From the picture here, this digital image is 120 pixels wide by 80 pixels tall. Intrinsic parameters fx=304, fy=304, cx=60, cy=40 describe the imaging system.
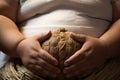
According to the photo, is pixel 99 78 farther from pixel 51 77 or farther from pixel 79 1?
pixel 79 1

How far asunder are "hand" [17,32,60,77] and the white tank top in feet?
0.26

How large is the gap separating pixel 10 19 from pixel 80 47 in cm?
25

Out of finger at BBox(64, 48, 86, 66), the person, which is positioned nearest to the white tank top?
the person

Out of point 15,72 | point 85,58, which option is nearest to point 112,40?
point 85,58

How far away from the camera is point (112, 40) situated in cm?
80

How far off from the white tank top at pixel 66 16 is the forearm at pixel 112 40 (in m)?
0.04

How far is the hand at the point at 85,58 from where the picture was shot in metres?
0.72

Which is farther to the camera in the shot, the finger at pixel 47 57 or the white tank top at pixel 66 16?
the white tank top at pixel 66 16

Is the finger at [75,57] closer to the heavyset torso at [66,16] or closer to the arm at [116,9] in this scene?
the heavyset torso at [66,16]

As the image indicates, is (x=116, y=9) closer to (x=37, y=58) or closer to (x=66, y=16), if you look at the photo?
(x=66, y=16)

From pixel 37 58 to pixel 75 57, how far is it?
9 centimetres

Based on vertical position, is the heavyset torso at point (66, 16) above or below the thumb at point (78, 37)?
below

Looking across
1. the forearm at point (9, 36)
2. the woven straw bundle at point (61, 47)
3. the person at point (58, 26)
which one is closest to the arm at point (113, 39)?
the person at point (58, 26)

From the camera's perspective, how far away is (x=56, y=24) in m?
0.83
